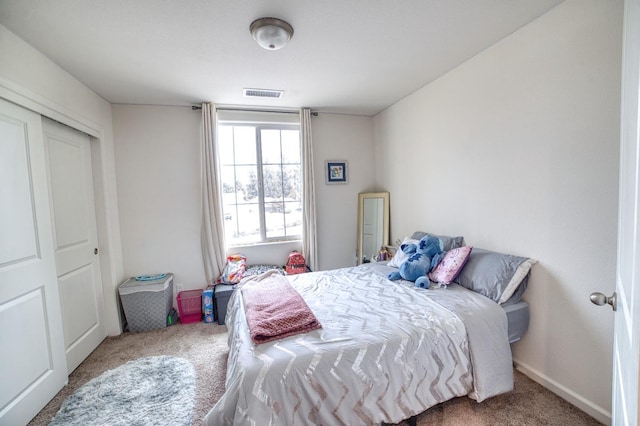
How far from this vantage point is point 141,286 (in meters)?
2.93

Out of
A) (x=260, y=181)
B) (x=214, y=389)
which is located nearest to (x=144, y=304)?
(x=214, y=389)

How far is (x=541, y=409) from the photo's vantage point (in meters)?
1.69

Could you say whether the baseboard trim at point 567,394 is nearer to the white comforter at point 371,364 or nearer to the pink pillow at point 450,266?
the white comforter at point 371,364

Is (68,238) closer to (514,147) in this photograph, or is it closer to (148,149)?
(148,149)

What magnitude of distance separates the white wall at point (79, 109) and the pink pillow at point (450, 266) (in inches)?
128

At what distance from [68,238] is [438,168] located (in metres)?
3.55

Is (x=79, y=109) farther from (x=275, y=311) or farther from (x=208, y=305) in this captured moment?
(x=275, y=311)

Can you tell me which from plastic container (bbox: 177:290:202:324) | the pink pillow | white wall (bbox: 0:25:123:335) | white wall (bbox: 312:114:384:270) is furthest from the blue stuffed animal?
white wall (bbox: 0:25:123:335)

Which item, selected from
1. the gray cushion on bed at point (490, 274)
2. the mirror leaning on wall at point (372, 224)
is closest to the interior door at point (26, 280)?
the gray cushion on bed at point (490, 274)

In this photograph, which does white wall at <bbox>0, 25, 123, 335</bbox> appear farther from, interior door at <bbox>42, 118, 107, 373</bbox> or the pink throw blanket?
the pink throw blanket

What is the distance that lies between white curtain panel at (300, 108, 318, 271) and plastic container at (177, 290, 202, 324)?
4.69ft

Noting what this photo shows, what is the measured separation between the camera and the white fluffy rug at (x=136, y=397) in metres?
1.72

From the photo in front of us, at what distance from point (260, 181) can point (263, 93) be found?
1129 millimetres

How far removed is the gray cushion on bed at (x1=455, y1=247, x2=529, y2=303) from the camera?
190cm
